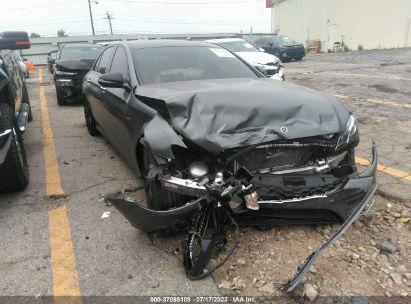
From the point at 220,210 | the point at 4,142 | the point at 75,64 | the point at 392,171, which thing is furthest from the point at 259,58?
the point at 220,210

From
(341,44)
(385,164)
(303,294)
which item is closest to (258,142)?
(303,294)

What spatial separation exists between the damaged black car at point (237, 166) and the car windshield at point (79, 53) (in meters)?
8.82

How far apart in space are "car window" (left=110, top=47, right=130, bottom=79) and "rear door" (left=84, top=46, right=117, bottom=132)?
9.3 inches

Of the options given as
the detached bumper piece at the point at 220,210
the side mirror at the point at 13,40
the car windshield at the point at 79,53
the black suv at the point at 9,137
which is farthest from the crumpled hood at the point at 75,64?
the detached bumper piece at the point at 220,210

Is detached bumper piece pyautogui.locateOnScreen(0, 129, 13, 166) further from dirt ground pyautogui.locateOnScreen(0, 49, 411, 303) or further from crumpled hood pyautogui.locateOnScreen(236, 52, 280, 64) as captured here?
crumpled hood pyautogui.locateOnScreen(236, 52, 280, 64)

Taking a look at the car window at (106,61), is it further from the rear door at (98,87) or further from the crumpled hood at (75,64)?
the crumpled hood at (75,64)

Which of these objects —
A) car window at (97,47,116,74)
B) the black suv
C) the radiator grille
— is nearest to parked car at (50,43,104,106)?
car window at (97,47,116,74)

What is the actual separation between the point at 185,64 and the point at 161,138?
167cm

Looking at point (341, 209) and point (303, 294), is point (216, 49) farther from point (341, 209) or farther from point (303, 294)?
point (303, 294)

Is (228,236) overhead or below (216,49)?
below

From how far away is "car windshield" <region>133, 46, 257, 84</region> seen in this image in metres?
4.24

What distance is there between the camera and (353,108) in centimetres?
788

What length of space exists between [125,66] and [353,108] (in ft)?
16.7

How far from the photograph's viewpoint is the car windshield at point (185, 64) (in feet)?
13.9
